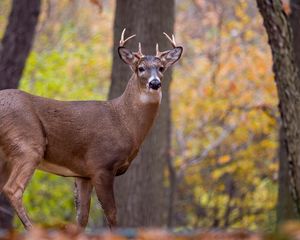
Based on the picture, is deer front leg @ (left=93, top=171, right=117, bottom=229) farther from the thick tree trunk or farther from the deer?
the thick tree trunk

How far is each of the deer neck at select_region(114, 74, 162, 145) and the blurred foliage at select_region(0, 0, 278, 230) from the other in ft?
26.9

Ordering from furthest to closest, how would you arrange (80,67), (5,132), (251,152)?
(80,67) < (251,152) < (5,132)

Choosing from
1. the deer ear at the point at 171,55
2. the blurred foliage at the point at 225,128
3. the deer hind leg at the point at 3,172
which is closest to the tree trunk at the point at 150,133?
the deer ear at the point at 171,55

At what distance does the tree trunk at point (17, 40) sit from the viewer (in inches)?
544

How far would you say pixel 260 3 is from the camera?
1010cm

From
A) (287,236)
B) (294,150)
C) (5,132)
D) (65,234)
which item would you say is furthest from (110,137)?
(287,236)

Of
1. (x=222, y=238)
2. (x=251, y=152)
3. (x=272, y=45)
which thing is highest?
(x=272, y=45)

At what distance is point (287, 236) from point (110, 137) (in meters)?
4.90

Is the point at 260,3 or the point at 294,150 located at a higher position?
the point at 260,3

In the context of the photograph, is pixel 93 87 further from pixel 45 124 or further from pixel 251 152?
pixel 45 124

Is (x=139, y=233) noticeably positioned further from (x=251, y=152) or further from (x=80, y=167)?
(x=251, y=152)

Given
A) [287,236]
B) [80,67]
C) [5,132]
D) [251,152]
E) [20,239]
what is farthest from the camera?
[80,67]

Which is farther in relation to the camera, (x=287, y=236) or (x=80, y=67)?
(x=80, y=67)

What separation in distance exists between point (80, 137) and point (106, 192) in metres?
0.62
